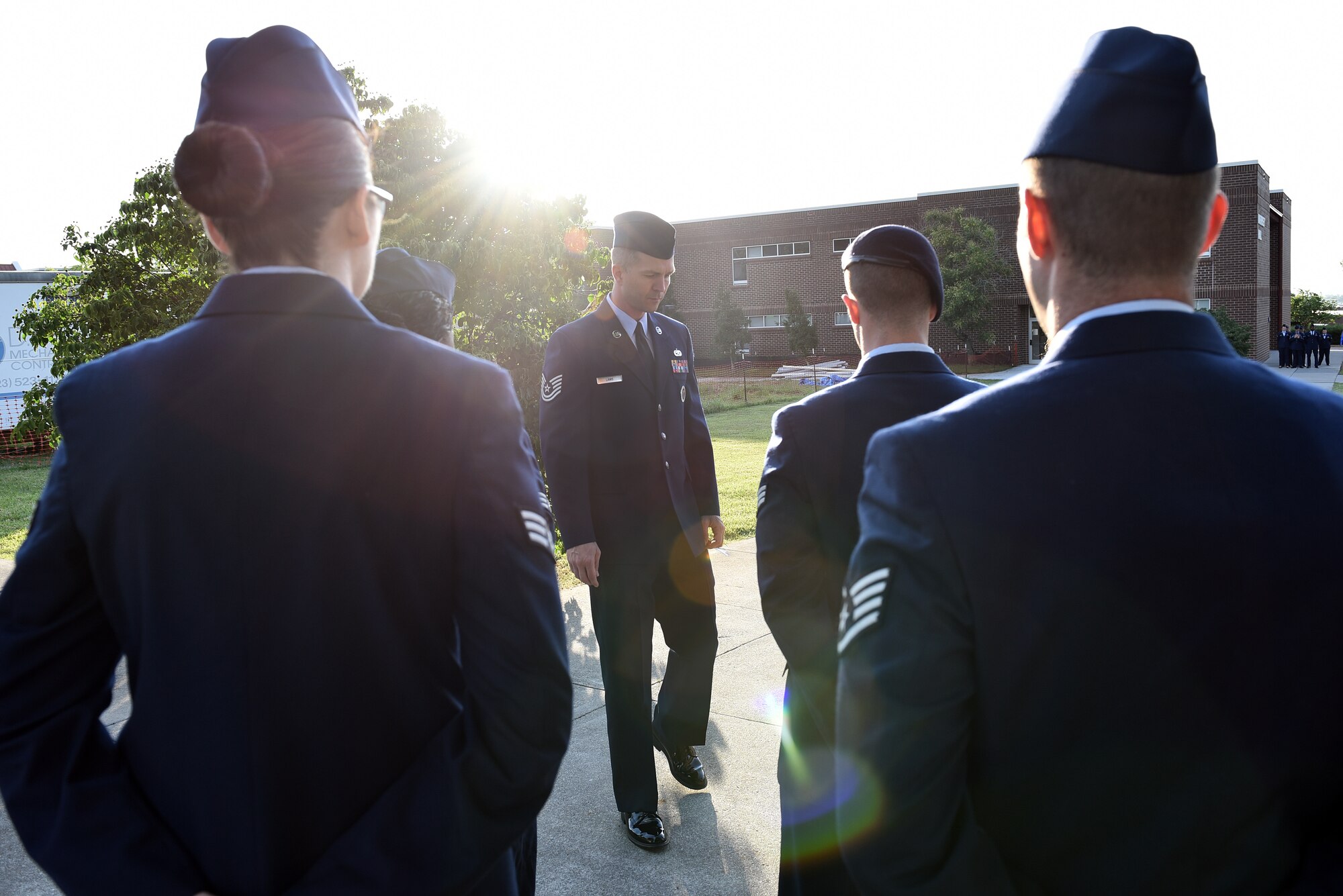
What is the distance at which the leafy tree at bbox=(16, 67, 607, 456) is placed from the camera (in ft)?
30.0

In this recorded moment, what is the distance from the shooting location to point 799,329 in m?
44.0

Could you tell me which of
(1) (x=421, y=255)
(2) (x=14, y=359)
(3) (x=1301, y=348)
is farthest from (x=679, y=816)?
(3) (x=1301, y=348)

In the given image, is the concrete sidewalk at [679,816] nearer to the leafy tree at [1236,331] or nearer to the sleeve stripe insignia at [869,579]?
the sleeve stripe insignia at [869,579]

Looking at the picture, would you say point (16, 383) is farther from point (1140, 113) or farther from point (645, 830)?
point (1140, 113)

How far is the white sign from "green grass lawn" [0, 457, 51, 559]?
1449 millimetres

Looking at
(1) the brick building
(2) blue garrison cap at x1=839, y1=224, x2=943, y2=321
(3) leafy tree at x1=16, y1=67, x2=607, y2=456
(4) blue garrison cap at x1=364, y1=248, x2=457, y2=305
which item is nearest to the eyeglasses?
(2) blue garrison cap at x1=839, y1=224, x2=943, y2=321

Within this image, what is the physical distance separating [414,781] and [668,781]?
9.42ft

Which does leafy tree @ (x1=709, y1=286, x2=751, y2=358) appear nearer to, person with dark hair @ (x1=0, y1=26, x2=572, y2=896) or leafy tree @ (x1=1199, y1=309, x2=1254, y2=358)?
leafy tree @ (x1=1199, y1=309, x2=1254, y2=358)

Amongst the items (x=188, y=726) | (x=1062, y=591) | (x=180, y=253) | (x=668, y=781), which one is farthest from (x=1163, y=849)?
(x=180, y=253)

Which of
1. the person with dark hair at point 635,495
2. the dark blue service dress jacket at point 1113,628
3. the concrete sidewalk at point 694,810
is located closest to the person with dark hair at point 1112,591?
the dark blue service dress jacket at point 1113,628

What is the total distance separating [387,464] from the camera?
1248 millimetres

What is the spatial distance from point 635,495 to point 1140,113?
2.72 m

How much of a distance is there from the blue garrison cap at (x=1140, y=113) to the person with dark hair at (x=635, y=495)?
100 inches

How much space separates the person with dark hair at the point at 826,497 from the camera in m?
2.29
